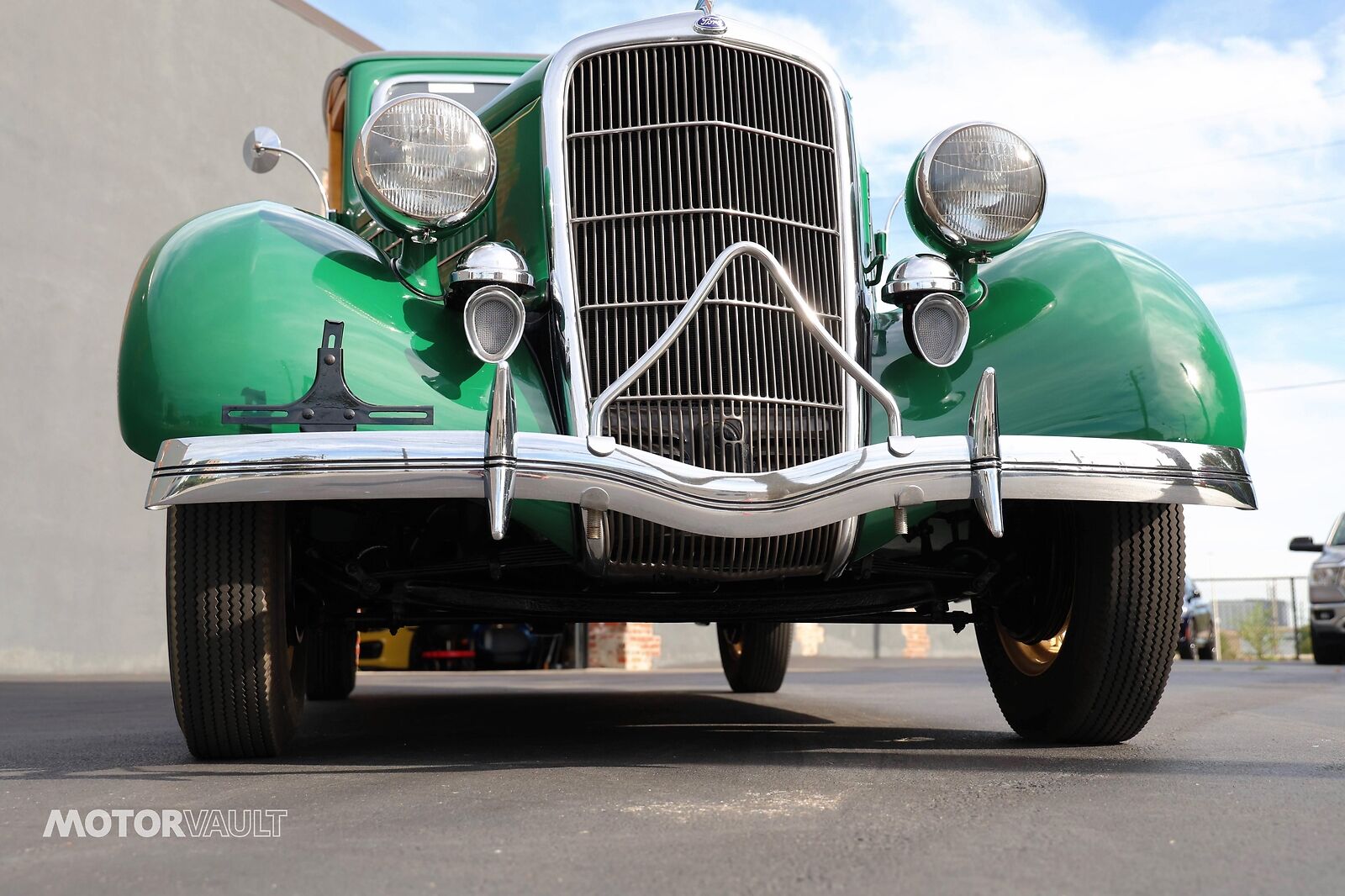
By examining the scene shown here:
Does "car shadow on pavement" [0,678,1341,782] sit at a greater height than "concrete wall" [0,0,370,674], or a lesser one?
lesser

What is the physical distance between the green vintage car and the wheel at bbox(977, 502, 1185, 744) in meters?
0.01

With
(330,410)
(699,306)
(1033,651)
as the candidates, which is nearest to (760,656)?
(1033,651)

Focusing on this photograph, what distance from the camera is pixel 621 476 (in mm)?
2977

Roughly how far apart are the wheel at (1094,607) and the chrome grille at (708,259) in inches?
28.5

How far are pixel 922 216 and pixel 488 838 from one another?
7.28 feet

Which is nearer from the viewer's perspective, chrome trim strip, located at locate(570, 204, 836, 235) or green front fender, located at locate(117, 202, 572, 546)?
green front fender, located at locate(117, 202, 572, 546)

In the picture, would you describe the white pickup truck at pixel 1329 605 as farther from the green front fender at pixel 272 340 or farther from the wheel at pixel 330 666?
the green front fender at pixel 272 340

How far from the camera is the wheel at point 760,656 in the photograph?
22.9 ft

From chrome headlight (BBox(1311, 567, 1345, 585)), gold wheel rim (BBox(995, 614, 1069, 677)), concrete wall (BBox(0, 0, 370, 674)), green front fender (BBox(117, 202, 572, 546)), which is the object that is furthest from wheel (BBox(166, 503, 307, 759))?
chrome headlight (BBox(1311, 567, 1345, 585))

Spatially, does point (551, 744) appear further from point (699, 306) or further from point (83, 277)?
point (83, 277)

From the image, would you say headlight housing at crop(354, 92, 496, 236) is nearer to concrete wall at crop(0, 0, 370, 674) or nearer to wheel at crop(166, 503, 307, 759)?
wheel at crop(166, 503, 307, 759)

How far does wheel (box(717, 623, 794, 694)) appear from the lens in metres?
6.96

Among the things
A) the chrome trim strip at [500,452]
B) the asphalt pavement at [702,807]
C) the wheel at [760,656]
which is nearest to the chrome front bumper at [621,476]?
the chrome trim strip at [500,452]

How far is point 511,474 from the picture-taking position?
295 centimetres
